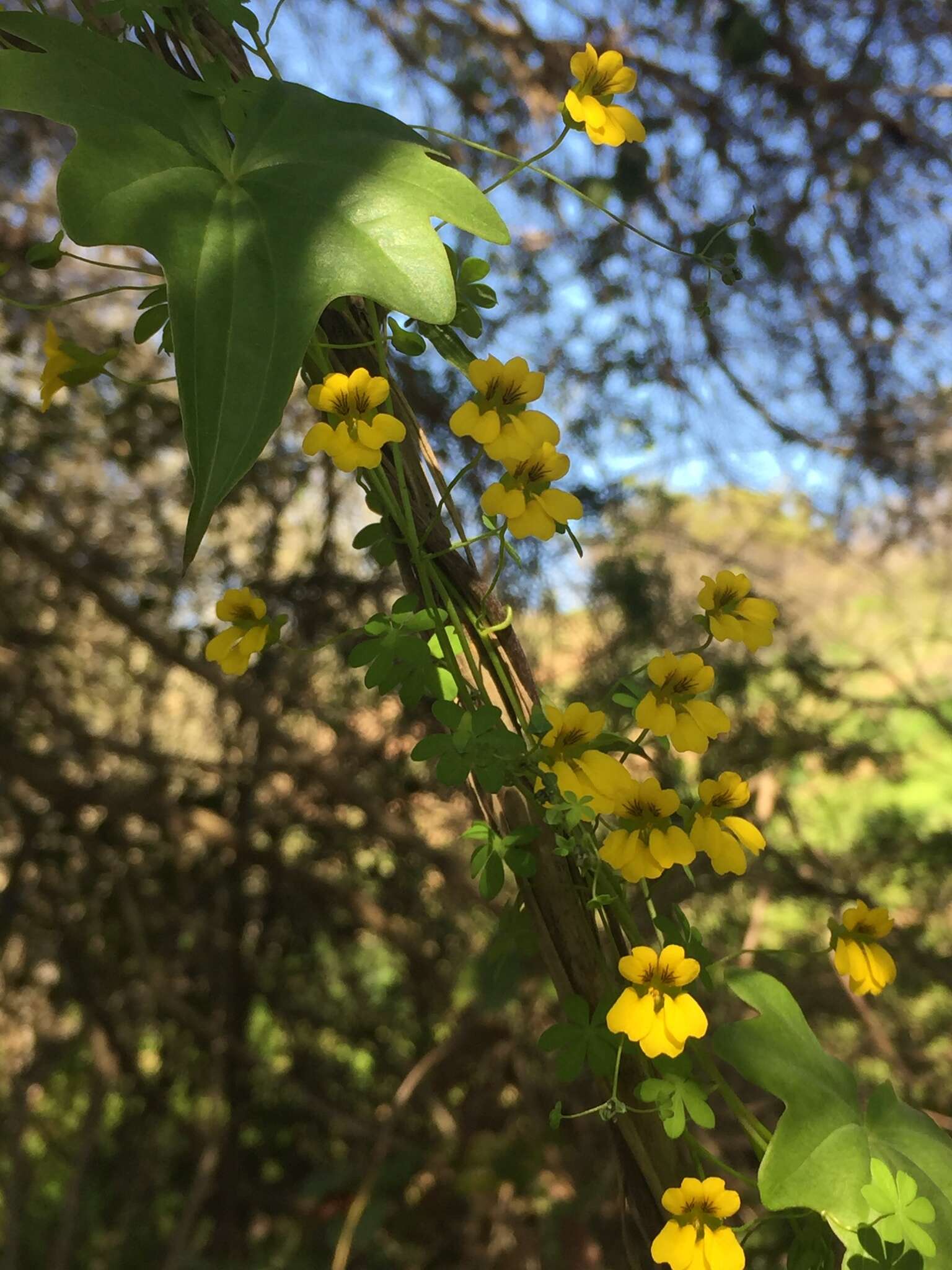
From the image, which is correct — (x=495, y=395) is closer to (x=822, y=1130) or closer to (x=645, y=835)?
(x=645, y=835)

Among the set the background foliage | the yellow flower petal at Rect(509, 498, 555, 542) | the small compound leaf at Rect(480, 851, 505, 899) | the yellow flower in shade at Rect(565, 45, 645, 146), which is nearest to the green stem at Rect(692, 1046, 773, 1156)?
the small compound leaf at Rect(480, 851, 505, 899)

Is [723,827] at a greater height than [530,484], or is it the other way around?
[530,484]

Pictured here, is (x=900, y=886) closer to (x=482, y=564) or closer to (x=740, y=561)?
(x=740, y=561)

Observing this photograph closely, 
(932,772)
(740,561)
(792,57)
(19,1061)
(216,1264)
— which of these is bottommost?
(216,1264)

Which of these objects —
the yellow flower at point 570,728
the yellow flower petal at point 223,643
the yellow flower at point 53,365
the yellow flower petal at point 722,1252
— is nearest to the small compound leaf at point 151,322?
the yellow flower at point 53,365

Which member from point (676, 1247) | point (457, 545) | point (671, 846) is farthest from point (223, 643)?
point (676, 1247)

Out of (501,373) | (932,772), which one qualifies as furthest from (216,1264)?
(932,772)

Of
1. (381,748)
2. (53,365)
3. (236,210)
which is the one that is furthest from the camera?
(381,748)
